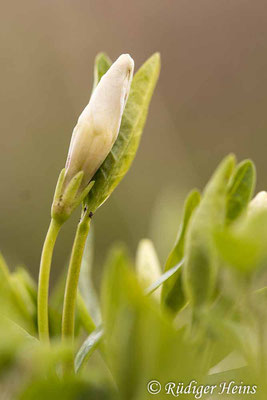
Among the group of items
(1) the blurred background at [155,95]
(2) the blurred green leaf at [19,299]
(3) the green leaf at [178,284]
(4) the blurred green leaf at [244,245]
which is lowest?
(4) the blurred green leaf at [244,245]

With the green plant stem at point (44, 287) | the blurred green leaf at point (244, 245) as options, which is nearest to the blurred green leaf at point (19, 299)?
the green plant stem at point (44, 287)

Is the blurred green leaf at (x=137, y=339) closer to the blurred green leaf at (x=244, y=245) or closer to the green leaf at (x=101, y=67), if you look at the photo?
the blurred green leaf at (x=244, y=245)

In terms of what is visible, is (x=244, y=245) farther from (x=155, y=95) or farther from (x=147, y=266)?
(x=155, y=95)

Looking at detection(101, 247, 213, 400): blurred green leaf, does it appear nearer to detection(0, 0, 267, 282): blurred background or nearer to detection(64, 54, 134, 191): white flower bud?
detection(64, 54, 134, 191): white flower bud

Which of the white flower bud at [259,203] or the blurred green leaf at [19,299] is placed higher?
the blurred green leaf at [19,299]

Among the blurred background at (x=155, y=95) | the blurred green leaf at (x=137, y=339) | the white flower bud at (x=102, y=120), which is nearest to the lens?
the blurred green leaf at (x=137, y=339)

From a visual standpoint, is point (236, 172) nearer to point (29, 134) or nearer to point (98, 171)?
point (98, 171)

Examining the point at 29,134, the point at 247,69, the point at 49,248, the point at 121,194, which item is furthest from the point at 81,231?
the point at 247,69
